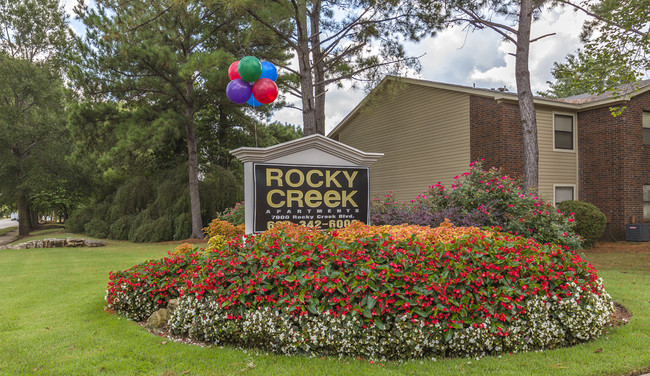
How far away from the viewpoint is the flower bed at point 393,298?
146 inches

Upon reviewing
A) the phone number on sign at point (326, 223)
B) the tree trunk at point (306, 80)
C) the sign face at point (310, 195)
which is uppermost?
the tree trunk at point (306, 80)

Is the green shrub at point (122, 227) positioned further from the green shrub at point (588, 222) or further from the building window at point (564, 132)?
the building window at point (564, 132)

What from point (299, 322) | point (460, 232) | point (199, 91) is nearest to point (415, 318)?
point (299, 322)

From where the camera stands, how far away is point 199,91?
60.4ft

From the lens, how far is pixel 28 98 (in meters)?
24.6

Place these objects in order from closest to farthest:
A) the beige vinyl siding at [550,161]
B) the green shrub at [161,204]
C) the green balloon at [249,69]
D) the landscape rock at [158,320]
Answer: the landscape rock at [158,320]
the green balloon at [249,69]
the beige vinyl siding at [550,161]
the green shrub at [161,204]

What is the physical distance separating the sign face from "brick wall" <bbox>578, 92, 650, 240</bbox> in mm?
11908

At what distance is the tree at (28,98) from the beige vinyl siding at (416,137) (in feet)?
55.5

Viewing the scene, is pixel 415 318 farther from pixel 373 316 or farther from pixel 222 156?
pixel 222 156

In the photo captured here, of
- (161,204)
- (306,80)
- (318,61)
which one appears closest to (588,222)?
(306,80)

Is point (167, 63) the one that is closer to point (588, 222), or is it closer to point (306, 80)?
point (306, 80)

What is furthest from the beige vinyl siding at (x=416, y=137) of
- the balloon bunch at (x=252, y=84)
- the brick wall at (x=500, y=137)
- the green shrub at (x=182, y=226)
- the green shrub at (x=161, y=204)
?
the balloon bunch at (x=252, y=84)

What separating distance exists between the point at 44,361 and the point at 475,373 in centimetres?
353

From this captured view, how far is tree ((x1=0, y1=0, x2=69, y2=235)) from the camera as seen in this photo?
76.4ft
